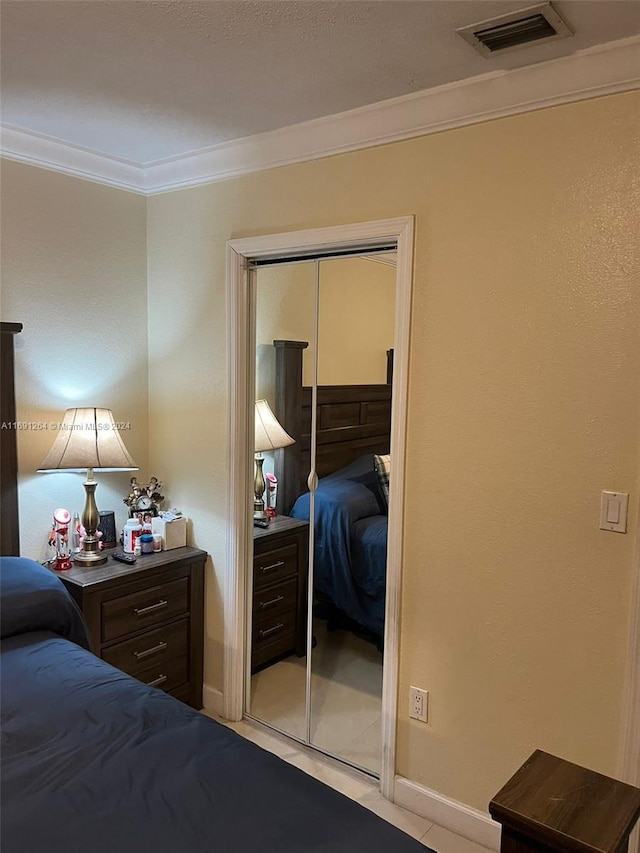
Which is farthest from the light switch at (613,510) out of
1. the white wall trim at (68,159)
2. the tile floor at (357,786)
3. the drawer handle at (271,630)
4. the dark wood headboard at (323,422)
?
the white wall trim at (68,159)

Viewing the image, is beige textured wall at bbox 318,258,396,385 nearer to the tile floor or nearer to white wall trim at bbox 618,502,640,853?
white wall trim at bbox 618,502,640,853

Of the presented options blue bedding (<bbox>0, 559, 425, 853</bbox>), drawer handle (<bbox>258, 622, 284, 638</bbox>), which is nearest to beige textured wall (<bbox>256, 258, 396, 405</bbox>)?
drawer handle (<bbox>258, 622, 284, 638</bbox>)

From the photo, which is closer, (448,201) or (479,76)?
(479,76)

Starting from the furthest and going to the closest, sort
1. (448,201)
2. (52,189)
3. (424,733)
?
(52,189)
(424,733)
(448,201)

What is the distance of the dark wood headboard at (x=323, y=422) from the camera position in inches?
87.7

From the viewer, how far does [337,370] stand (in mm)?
2340

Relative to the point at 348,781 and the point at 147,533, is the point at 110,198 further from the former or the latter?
the point at 348,781

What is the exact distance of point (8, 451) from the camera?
2.34 metres

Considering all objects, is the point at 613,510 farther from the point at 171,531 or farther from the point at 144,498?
the point at 144,498

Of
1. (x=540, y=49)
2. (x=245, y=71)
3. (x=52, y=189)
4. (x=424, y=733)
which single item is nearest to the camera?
(x=540, y=49)

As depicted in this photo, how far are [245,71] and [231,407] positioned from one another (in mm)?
1213

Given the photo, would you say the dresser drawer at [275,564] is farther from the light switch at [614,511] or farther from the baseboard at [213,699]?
the light switch at [614,511]

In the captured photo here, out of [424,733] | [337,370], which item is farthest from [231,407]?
[424,733]

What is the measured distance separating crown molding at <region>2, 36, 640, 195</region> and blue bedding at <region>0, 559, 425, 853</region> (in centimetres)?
177
